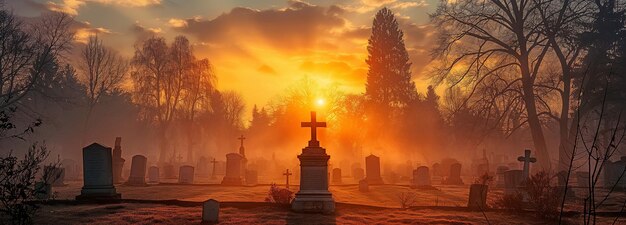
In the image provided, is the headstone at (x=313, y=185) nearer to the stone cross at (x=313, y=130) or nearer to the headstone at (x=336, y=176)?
the stone cross at (x=313, y=130)

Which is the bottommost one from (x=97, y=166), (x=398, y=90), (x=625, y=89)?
(x=97, y=166)

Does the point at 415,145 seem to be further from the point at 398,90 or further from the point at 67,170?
the point at 67,170

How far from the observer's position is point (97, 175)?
14328mm

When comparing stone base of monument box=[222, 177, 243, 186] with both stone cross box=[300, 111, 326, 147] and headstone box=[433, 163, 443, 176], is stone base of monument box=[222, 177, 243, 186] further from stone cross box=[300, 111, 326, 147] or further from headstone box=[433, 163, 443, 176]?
headstone box=[433, 163, 443, 176]

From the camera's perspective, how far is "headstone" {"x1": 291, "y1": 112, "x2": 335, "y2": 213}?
12750mm

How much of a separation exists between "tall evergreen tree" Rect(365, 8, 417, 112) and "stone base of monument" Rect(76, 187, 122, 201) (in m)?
33.3

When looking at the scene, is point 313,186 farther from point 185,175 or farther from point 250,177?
point 250,177

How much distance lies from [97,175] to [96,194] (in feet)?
2.09

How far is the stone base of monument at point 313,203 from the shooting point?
1268 centimetres

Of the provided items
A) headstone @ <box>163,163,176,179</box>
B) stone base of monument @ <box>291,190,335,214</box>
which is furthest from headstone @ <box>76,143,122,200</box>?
headstone @ <box>163,163,176,179</box>

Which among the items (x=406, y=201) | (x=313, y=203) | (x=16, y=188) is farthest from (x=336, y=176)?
(x=16, y=188)

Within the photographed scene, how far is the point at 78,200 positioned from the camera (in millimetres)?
13562

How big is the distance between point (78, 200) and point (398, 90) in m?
35.5

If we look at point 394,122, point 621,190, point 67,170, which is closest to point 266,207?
point 621,190
